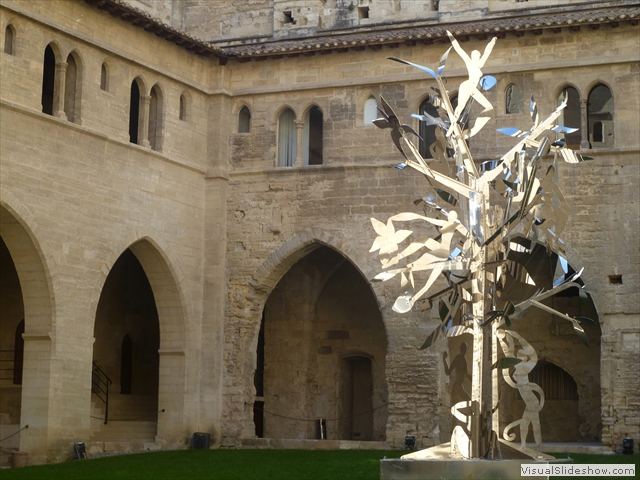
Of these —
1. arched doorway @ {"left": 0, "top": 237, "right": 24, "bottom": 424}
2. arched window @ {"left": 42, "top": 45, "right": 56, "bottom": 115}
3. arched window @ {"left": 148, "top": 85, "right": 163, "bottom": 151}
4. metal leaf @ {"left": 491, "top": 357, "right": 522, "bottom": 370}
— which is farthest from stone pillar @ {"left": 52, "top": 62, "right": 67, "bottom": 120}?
metal leaf @ {"left": 491, "top": 357, "right": 522, "bottom": 370}

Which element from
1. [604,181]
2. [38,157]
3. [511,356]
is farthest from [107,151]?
[511,356]

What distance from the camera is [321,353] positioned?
2322cm

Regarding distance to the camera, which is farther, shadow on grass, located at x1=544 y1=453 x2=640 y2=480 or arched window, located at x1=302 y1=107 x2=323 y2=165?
arched window, located at x1=302 y1=107 x2=323 y2=165

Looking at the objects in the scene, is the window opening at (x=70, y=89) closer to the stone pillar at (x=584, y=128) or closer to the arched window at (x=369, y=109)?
the arched window at (x=369, y=109)

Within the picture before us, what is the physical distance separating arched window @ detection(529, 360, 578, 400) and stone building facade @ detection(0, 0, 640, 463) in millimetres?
58

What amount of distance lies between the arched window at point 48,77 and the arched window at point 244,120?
3562 millimetres

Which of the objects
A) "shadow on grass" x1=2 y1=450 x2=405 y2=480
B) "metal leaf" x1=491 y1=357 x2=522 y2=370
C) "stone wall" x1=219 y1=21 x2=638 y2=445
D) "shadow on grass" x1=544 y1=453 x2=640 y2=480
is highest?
"stone wall" x1=219 y1=21 x2=638 y2=445

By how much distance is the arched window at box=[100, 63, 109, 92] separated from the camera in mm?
18812

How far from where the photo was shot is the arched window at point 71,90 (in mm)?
18094

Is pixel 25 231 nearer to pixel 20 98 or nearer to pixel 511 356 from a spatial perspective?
pixel 20 98

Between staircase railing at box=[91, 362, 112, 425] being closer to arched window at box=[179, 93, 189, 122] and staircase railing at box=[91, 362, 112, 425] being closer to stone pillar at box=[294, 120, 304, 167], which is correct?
arched window at box=[179, 93, 189, 122]

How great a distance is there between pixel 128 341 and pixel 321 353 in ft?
13.2

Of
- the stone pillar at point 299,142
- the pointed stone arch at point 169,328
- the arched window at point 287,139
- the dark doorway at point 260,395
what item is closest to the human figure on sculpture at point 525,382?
the pointed stone arch at point 169,328

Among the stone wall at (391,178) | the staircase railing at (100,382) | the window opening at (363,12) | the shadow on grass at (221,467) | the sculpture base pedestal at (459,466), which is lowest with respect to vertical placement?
the shadow on grass at (221,467)
